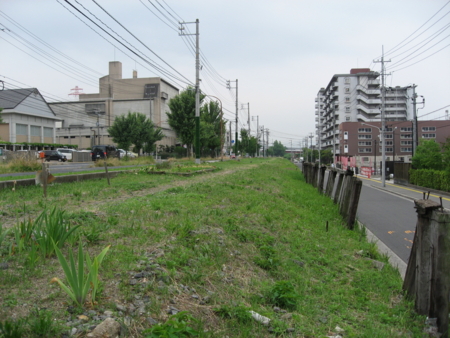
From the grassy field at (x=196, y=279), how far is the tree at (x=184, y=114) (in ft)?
135

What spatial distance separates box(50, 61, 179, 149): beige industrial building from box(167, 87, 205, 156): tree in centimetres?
3252

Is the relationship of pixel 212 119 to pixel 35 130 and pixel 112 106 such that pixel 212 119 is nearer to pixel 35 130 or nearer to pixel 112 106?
pixel 35 130

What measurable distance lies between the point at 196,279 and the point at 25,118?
219 feet

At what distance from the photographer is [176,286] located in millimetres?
3707

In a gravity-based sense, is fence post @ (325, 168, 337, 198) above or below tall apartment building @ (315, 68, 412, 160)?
below

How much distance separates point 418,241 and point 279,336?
215 centimetres

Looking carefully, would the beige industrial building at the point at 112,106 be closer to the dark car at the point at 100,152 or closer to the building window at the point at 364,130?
the dark car at the point at 100,152

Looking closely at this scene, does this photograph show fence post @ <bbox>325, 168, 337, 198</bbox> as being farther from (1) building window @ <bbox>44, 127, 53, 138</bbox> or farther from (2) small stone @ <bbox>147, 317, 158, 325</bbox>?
(1) building window @ <bbox>44, 127, 53, 138</bbox>

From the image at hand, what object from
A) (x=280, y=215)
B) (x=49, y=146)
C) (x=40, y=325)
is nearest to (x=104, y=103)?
(x=49, y=146)

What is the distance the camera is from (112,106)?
84.4 m

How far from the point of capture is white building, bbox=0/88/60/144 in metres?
58.1

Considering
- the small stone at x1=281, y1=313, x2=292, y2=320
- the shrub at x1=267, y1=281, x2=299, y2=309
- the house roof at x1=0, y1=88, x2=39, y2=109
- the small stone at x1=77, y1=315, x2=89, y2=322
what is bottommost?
the small stone at x1=281, y1=313, x2=292, y2=320

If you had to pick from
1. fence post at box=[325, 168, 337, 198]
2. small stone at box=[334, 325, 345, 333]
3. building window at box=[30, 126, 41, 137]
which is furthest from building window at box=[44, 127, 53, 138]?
small stone at box=[334, 325, 345, 333]

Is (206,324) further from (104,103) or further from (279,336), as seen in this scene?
(104,103)
